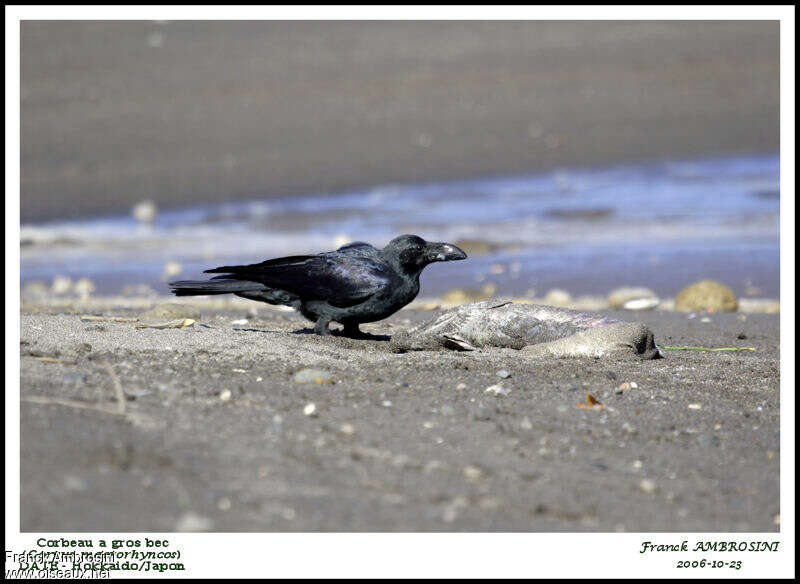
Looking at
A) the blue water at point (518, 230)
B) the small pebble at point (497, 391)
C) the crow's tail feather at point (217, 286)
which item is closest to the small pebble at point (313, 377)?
the small pebble at point (497, 391)

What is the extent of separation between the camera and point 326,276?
6.75 m

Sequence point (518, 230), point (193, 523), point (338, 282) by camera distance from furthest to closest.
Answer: point (518, 230) → point (338, 282) → point (193, 523)

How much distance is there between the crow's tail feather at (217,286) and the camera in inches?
269

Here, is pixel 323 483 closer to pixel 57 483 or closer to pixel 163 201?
pixel 57 483

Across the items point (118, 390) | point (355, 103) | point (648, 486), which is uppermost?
point (355, 103)

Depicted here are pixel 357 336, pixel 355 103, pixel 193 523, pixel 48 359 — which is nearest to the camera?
pixel 193 523

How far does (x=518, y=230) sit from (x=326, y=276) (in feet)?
19.3

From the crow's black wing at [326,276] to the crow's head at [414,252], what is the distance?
0.12 metres

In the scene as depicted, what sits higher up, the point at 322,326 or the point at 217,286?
the point at 217,286

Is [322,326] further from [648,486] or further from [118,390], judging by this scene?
[648,486]

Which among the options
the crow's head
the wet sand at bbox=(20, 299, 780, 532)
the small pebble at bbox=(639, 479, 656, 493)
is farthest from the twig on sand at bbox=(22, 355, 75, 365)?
the small pebble at bbox=(639, 479, 656, 493)

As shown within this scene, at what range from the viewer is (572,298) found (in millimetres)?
9703

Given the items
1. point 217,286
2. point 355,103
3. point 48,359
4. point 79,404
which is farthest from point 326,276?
point 355,103

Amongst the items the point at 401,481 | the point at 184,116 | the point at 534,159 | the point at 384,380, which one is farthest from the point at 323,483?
the point at 184,116
